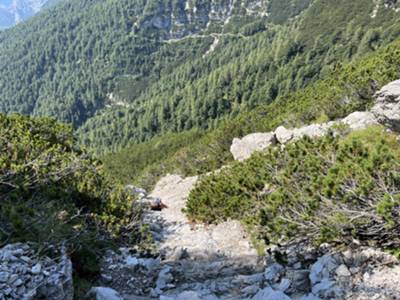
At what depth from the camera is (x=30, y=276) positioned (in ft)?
18.9

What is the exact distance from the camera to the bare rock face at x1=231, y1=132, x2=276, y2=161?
21.8 meters

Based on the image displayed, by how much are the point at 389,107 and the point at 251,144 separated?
1000cm

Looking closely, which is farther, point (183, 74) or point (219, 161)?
point (183, 74)

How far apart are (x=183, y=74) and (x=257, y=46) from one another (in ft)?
111

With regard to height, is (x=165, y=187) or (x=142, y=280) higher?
(x=142, y=280)

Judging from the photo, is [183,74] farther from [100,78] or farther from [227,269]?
[227,269]

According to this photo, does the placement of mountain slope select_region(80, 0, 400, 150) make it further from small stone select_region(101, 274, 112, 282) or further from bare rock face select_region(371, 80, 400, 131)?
small stone select_region(101, 274, 112, 282)

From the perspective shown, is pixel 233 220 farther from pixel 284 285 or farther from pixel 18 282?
pixel 18 282

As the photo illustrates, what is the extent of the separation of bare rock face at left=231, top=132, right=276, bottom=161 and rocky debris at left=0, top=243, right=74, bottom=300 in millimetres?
16009

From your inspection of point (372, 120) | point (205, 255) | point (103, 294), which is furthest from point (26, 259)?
point (372, 120)

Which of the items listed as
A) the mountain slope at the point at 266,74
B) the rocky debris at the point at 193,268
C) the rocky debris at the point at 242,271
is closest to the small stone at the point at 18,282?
the rocky debris at the point at 193,268

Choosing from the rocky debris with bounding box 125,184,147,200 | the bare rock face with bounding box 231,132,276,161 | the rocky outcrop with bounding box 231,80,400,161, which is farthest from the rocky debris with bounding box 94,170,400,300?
the bare rock face with bounding box 231,132,276,161

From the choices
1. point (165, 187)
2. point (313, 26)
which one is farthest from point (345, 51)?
point (165, 187)

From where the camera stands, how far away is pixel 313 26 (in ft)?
452
